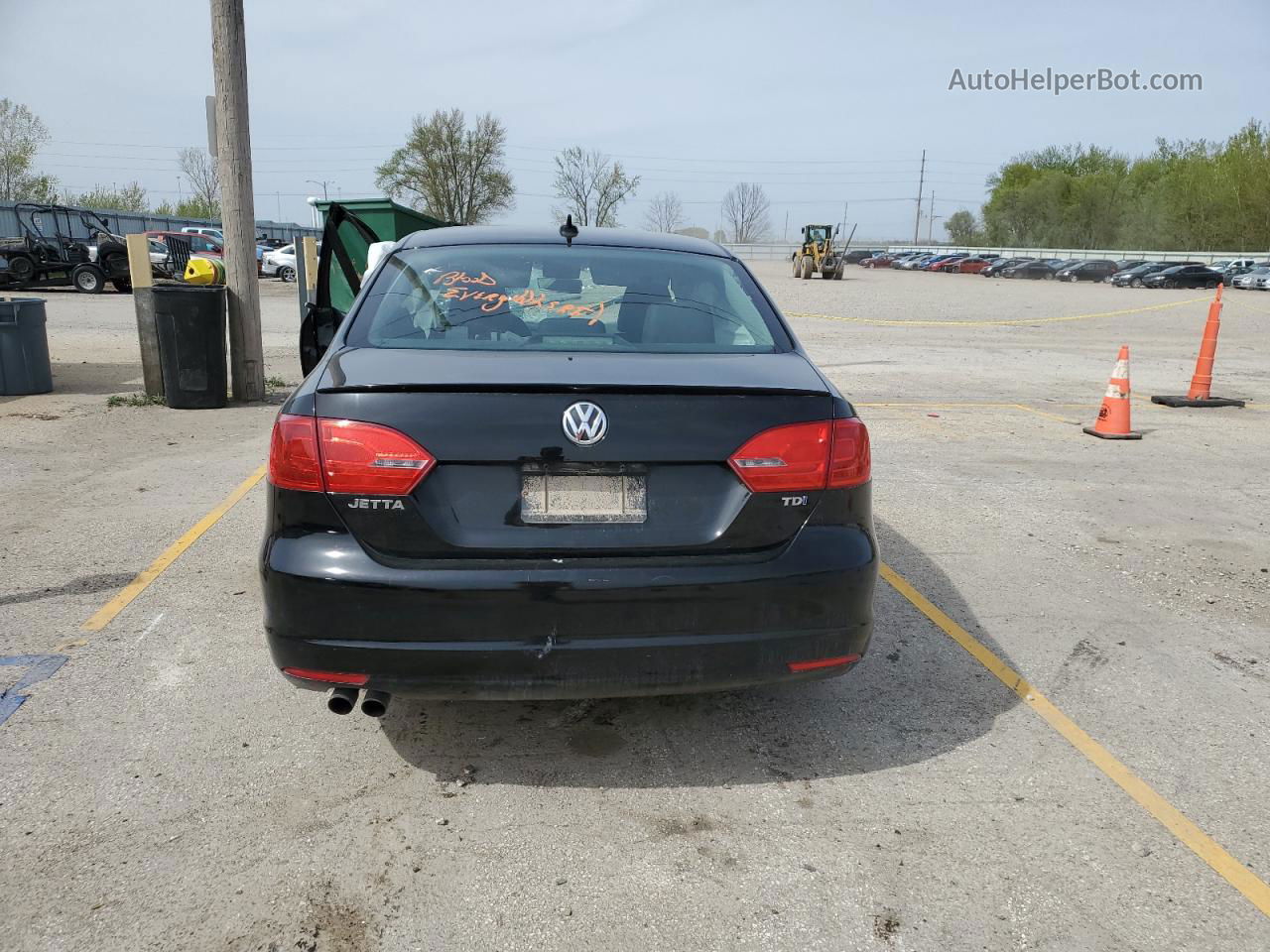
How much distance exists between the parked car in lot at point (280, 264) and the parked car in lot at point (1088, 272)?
4851cm

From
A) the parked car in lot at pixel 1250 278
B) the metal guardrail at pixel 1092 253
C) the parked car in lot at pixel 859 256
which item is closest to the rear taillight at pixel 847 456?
the parked car in lot at pixel 1250 278

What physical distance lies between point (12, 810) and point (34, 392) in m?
8.94

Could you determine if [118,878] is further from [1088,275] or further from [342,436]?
[1088,275]

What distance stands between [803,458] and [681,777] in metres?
1.09

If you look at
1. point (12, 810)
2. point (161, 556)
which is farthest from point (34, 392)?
point (12, 810)

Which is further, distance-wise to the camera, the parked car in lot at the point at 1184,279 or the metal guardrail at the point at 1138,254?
the metal guardrail at the point at 1138,254

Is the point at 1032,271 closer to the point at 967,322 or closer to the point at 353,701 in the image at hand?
the point at 967,322

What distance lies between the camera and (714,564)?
2.72m

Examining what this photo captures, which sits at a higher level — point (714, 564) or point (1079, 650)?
point (714, 564)

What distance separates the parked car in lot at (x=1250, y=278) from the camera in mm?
49688

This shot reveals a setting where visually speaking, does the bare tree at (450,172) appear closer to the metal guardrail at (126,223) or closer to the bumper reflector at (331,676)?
the metal guardrail at (126,223)

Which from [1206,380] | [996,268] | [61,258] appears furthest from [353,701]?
[996,268]

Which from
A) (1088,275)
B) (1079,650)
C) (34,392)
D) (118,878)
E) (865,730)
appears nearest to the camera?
(118,878)

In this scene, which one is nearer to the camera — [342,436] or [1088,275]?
[342,436]
